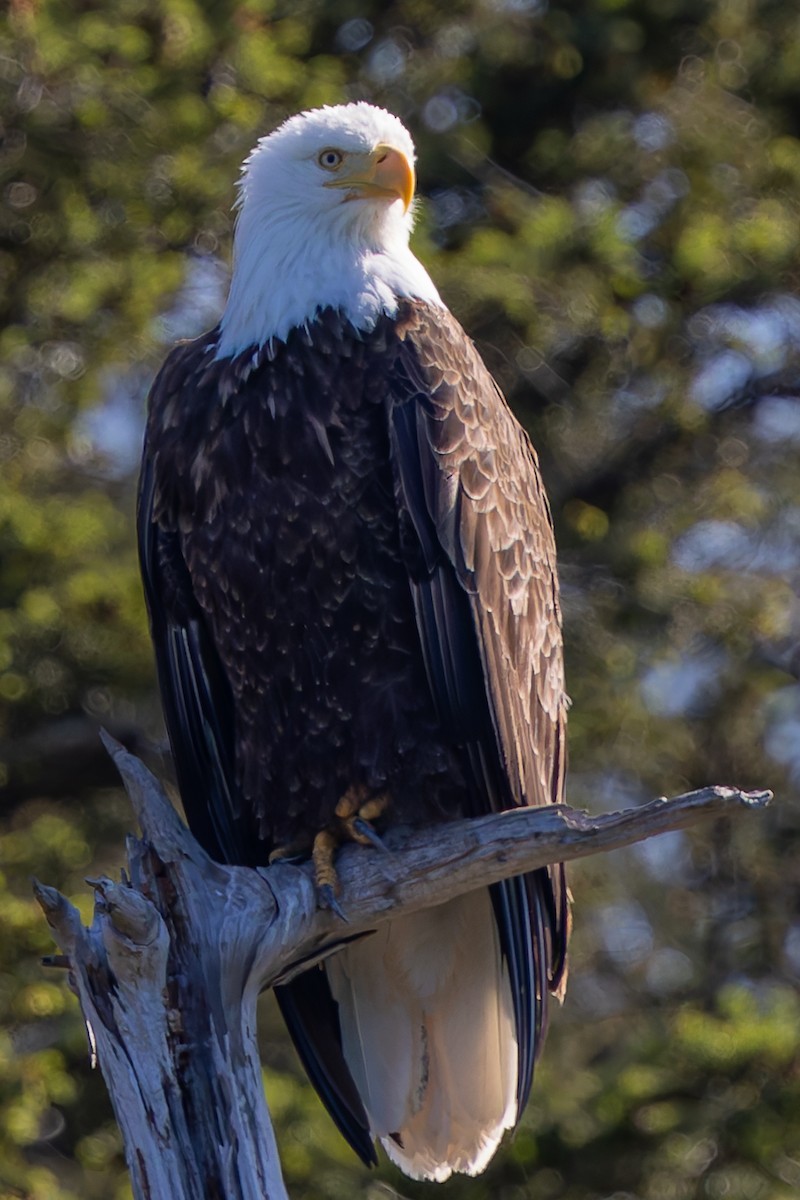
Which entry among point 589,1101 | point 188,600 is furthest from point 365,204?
point 589,1101

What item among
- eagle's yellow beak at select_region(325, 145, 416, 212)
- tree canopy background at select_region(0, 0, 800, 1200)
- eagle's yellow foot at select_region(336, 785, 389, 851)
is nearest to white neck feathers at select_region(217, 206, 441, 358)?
eagle's yellow beak at select_region(325, 145, 416, 212)

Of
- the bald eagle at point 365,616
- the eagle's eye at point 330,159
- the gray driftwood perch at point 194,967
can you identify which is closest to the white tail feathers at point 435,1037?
the bald eagle at point 365,616

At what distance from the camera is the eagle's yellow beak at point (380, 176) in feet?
13.9

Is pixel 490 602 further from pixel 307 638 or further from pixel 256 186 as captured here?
pixel 256 186

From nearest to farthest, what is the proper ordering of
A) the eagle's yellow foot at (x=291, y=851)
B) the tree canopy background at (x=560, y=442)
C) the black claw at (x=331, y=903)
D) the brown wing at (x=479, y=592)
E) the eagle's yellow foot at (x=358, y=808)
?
the black claw at (x=331, y=903), the brown wing at (x=479, y=592), the eagle's yellow foot at (x=358, y=808), the eagle's yellow foot at (x=291, y=851), the tree canopy background at (x=560, y=442)

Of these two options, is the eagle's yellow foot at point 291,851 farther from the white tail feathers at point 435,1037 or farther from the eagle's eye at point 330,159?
the eagle's eye at point 330,159

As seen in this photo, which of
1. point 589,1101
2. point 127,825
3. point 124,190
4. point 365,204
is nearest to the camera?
point 365,204

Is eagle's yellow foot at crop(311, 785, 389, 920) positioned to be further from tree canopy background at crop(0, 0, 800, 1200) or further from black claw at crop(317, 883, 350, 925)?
tree canopy background at crop(0, 0, 800, 1200)

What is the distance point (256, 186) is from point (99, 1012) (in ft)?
7.17

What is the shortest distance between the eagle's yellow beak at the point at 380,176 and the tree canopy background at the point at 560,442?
197 centimetres

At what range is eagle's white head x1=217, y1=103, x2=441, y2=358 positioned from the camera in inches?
162

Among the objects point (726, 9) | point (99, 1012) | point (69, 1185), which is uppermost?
point (726, 9)

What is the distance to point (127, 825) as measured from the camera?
690 cm

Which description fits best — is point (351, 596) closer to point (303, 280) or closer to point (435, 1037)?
point (303, 280)
